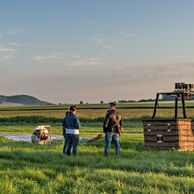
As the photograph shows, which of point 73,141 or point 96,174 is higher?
point 73,141

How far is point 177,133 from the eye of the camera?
1477 centimetres

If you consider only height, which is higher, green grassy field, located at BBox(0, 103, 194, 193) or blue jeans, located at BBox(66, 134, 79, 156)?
blue jeans, located at BBox(66, 134, 79, 156)

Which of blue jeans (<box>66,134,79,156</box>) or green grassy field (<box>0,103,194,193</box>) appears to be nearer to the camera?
green grassy field (<box>0,103,194,193</box>)

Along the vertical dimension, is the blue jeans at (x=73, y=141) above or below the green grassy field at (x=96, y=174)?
above

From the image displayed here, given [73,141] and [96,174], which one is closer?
[96,174]

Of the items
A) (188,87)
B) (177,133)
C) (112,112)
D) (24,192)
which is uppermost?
(188,87)

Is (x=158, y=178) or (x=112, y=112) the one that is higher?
(x=112, y=112)

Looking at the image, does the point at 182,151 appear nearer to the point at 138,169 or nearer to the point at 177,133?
the point at 177,133

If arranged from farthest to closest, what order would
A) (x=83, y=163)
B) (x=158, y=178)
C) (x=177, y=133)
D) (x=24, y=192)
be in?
(x=177, y=133)
(x=83, y=163)
(x=158, y=178)
(x=24, y=192)

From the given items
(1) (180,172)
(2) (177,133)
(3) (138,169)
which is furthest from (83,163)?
(2) (177,133)

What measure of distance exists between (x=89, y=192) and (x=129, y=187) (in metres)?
0.98

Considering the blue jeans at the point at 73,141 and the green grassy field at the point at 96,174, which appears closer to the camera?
the green grassy field at the point at 96,174

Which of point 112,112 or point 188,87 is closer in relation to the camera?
point 112,112

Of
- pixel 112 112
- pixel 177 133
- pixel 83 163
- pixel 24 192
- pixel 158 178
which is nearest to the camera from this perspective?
pixel 24 192
